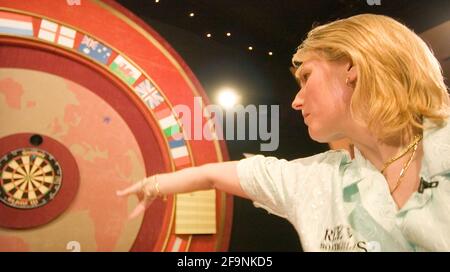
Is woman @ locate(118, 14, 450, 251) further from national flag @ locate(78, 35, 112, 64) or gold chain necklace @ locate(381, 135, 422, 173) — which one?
national flag @ locate(78, 35, 112, 64)

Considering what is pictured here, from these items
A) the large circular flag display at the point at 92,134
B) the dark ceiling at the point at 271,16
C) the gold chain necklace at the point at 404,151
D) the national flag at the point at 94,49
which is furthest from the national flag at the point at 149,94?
the gold chain necklace at the point at 404,151

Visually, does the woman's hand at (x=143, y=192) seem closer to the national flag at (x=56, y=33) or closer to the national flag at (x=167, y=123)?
the national flag at (x=167, y=123)

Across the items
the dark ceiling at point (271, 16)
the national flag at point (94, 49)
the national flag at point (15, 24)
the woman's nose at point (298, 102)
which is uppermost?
the dark ceiling at point (271, 16)

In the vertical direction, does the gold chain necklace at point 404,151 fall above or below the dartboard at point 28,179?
above

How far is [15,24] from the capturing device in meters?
1.23

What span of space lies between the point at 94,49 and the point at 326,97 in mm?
797

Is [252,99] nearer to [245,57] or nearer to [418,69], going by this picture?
[245,57]

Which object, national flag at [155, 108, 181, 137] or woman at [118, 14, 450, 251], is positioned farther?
national flag at [155, 108, 181, 137]

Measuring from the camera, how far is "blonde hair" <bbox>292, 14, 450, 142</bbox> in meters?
1.05

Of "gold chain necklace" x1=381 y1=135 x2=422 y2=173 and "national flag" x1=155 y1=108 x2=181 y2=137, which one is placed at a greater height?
"national flag" x1=155 y1=108 x2=181 y2=137

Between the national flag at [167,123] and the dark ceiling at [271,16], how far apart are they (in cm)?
33

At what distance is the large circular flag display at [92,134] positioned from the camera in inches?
46.9

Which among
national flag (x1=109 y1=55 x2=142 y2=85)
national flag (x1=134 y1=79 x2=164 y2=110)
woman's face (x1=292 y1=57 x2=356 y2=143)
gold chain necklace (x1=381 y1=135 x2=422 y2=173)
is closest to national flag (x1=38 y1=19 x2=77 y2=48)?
national flag (x1=109 y1=55 x2=142 y2=85)
